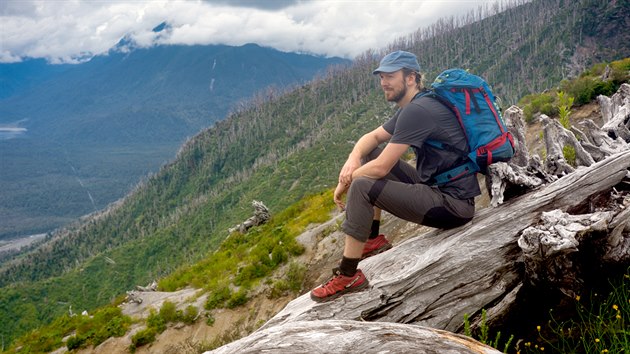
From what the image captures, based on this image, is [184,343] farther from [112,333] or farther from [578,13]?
[578,13]

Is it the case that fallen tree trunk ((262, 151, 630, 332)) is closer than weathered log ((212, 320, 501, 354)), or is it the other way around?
weathered log ((212, 320, 501, 354))

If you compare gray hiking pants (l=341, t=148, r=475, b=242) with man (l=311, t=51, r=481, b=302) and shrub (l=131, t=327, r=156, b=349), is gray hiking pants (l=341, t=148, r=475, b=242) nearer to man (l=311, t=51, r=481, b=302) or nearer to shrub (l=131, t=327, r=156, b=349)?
man (l=311, t=51, r=481, b=302)

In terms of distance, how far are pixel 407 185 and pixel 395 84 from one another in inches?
68.9

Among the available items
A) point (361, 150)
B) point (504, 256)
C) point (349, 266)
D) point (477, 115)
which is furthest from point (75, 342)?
point (477, 115)

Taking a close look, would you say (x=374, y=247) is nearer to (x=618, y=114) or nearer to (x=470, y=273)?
(x=470, y=273)

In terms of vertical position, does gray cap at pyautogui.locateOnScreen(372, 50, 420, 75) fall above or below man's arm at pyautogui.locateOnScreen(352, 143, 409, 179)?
above

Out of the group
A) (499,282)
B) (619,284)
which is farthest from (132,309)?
(619,284)

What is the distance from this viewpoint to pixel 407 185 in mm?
6254

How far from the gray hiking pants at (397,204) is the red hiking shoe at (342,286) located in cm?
70

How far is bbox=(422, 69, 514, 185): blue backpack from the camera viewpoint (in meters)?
5.98

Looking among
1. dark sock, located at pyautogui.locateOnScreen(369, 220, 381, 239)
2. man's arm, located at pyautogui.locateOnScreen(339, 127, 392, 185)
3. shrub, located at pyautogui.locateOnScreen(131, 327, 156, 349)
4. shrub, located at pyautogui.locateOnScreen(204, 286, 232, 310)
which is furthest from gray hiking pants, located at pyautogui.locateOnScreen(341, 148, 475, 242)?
shrub, located at pyautogui.locateOnScreen(131, 327, 156, 349)

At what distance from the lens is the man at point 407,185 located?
592 centimetres

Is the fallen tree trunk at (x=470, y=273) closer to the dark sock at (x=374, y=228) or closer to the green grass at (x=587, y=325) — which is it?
the green grass at (x=587, y=325)

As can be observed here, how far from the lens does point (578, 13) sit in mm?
181875
